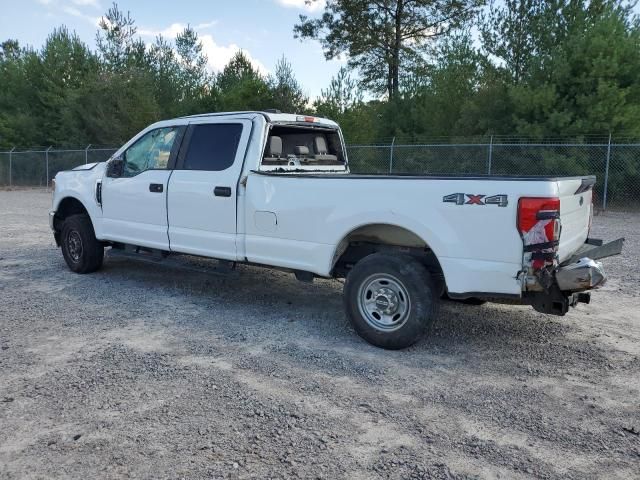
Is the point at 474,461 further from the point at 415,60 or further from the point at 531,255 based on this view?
the point at 415,60

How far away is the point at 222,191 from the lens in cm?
574

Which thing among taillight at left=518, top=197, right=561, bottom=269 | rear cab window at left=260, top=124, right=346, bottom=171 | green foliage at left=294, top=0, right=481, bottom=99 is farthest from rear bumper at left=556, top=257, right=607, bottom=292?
green foliage at left=294, top=0, right=481, bottom=99

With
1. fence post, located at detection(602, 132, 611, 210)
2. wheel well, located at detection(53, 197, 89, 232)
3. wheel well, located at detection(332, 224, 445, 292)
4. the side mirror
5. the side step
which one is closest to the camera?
wheel well, located at detection(332, 224, 445, 292)

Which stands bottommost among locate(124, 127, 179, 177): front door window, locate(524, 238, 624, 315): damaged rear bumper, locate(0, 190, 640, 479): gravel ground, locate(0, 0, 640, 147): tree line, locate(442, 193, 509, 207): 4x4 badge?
locate(0, 190, 640, 479): gravel ground

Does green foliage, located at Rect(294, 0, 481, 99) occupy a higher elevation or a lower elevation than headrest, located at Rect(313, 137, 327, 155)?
higher

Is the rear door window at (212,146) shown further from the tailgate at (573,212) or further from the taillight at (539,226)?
the tailgate at (573,212)

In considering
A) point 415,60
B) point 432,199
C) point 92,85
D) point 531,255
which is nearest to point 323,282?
point 432,199

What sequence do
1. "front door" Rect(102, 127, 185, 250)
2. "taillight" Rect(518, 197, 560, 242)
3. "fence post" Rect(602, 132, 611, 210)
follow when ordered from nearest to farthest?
"taillight" Rect(518, 197, 560, 242) → "front door" Rect(102, 127, 185, 250) → "fence post" Rect(602, 132, 611, 210)

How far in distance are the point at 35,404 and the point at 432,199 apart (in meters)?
3.26

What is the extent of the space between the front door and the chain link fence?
30.0 feet

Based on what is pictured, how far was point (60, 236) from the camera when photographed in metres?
7.78

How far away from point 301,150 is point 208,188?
1307mm

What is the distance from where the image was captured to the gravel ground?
3.05m

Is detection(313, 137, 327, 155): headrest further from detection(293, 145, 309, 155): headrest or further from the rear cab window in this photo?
detection(293, 145, 309, 155): headrest
